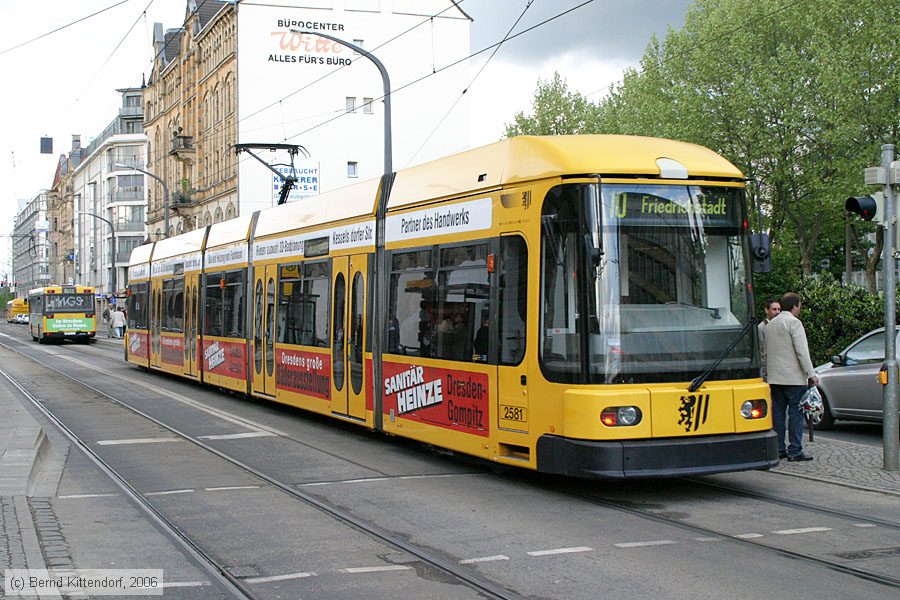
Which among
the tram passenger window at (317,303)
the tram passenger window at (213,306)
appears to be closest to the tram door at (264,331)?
the tram passenger window at (317,303)

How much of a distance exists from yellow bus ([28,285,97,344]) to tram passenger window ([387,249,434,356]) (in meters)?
42.3

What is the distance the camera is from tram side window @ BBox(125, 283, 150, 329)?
2663 centimetres

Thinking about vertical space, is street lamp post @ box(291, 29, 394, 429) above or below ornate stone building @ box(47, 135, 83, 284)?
below

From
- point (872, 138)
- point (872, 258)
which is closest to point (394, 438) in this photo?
point (872, 138)

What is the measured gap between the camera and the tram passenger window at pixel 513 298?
9.39 meters

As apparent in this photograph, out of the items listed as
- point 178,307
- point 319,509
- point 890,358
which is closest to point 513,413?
point 319,509

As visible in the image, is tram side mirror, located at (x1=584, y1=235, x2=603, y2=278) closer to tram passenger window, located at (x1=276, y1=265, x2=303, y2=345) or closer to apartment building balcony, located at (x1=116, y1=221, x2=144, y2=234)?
tram passenger window, located at (x1=276, y1=265, x2=303, y2=345)

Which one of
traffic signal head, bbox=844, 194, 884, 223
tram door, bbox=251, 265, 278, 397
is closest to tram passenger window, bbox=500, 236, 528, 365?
traffic signal head, bbox=844, 194, 884, 223

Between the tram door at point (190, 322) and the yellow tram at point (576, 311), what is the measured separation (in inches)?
399

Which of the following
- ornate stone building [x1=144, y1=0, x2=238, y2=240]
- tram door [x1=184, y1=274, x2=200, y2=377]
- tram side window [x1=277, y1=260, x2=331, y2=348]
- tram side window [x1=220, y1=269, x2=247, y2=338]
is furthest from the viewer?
ornate stone building [x1=144, y1=0, x2=238, y2=240]

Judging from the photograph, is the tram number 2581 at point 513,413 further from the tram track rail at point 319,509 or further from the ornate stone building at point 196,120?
the ornate stone building at point 196,120

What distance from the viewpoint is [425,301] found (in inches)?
441

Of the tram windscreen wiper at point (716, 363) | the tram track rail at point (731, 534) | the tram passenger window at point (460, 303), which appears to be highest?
the tram passenger window at point (460, 303)

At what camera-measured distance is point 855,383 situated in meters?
14.5
